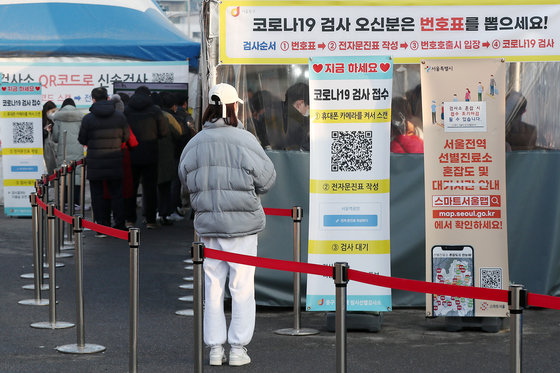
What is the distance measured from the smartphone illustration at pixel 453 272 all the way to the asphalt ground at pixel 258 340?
8.9 inches

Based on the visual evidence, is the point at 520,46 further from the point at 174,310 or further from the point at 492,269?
the point at 174,310

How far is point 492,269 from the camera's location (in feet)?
26.1

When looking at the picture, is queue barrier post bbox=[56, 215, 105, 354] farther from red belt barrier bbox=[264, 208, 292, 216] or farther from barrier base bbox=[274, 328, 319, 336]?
red belt barrier bbox=[264, 208, 292, 216]

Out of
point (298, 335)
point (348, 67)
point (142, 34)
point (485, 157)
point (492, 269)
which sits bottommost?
point (298, 335)

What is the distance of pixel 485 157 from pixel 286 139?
6.30 ft

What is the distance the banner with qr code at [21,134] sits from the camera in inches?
628

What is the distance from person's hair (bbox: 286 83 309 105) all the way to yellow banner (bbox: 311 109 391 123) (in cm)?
123

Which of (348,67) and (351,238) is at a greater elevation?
(348,67)

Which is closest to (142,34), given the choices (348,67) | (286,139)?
(286,139)

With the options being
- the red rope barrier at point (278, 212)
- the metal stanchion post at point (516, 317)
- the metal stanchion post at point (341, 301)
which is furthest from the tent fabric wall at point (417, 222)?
the metal stanchion post at point (516, 317)

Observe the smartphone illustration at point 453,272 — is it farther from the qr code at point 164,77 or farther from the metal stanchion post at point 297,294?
the qr code at point 164,77

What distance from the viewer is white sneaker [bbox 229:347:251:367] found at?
7.04m

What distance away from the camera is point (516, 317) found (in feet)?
15.9

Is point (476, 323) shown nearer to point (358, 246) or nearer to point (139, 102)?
point (358, 246)
